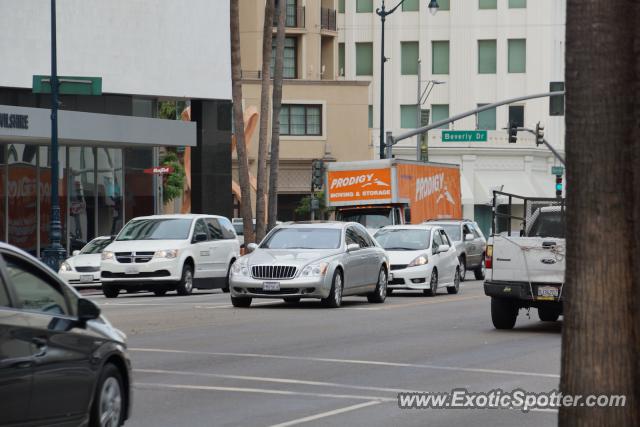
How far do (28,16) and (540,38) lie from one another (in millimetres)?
47854

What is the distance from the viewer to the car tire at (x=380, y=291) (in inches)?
1078

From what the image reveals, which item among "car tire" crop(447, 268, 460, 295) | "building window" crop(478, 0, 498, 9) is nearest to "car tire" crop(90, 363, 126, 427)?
"car tire" crop(447, 268, 460, 295)

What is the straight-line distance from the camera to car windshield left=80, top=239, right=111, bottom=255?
34.4 meters

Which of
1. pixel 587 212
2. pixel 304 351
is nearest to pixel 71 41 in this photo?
pixel 304 351

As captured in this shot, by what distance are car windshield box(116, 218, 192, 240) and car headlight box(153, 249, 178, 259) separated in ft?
2.44

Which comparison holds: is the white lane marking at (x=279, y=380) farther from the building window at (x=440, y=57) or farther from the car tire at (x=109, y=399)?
the building window at (x=440, y=57)

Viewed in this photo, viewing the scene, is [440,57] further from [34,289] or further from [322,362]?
[34,289]

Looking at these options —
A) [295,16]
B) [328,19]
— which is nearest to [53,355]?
[295,16]

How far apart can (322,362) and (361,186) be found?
75.8 ft

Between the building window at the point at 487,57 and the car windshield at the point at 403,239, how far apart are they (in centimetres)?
5355

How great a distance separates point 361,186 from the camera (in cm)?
3878

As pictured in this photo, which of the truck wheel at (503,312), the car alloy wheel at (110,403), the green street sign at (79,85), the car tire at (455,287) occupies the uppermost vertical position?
the green street sign at (79,85)

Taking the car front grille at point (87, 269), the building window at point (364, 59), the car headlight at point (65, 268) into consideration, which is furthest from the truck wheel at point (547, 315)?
the building window at point (364, 59)

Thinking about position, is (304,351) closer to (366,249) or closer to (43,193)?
(366,249)
